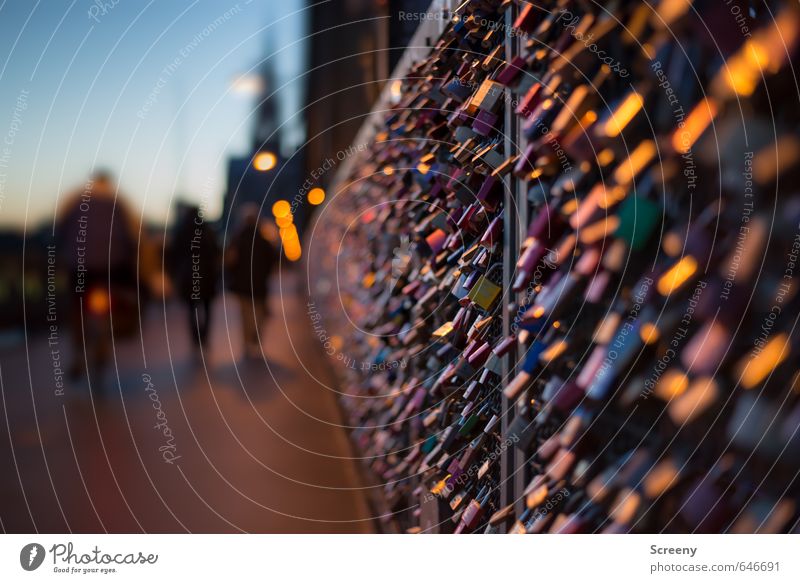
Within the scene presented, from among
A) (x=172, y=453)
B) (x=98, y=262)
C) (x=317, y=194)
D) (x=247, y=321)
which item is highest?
(x=317, y=194)

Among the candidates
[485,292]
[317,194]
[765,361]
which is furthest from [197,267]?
[765,361]

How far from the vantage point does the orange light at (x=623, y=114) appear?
0.66 m

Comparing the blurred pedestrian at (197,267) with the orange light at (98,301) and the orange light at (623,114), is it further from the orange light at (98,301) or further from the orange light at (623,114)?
the orange light at (623,114)

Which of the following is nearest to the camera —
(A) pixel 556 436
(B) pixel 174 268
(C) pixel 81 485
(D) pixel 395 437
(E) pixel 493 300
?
(A) pixel 556 436

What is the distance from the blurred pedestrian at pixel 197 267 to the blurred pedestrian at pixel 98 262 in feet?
0.71

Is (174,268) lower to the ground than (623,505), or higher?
higher

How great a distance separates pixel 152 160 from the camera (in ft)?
5.44

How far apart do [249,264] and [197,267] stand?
24 cm

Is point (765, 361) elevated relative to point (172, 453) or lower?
elevated

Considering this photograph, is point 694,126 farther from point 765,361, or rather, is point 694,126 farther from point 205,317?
point 205,317

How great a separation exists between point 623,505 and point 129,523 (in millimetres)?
1673

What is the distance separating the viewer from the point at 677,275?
0.62 meters
